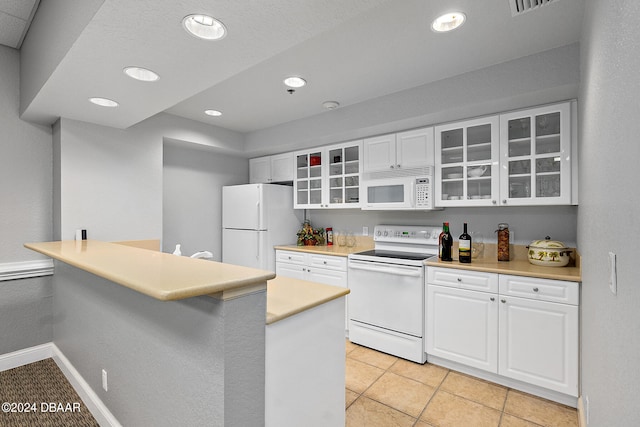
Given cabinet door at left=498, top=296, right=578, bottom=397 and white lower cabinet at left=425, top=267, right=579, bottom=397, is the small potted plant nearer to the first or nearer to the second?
white lower cabinet at left=425, top=267, right=579, bottom=397

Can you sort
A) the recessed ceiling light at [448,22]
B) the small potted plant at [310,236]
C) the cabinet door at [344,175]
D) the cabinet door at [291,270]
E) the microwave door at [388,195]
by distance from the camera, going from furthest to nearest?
the small potted plant at [310,236] < the cabinet door at [291,270] < the cabinet door at [344,175] < the microwave door at [388,195] < the recessed ceiling light at [448,22]

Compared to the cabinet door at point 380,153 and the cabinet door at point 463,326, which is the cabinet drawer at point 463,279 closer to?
the cabinet door at point 463,326

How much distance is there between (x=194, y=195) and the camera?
4207 millimetres

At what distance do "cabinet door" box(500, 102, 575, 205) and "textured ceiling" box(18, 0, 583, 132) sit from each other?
0.51m

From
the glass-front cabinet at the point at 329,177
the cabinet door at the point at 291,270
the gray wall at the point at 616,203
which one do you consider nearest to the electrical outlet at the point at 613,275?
the gray wall at the point at 616,203

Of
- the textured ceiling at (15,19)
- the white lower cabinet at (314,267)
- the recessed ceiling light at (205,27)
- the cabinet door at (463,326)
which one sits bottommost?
the cabinet door at (463,326)

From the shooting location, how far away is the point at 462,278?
256 centimetres

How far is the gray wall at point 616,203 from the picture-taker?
0.73m

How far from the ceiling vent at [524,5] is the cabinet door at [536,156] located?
0.98 meters

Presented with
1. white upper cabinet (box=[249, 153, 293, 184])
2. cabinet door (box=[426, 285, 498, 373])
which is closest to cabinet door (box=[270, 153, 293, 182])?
white upper cabinet (box=[249, 153, 293, 184])

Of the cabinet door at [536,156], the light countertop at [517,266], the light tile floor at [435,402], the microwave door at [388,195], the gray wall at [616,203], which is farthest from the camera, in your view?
the microwave door at [388,195]

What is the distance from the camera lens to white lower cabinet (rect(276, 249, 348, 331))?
3379mm

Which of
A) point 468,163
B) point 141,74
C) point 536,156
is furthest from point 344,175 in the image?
point 141,74

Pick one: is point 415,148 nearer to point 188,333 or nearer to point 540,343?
point 540,343
